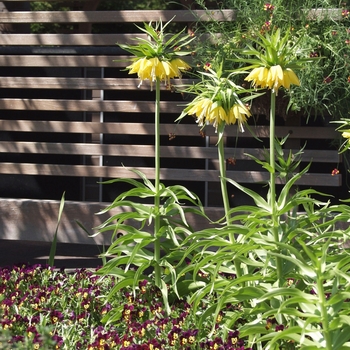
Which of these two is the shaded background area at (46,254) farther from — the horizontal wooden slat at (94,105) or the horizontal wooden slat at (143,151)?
the horizontal wooden slat at (94,105)

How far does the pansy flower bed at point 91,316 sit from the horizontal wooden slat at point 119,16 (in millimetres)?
1719

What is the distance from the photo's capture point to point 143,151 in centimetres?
486

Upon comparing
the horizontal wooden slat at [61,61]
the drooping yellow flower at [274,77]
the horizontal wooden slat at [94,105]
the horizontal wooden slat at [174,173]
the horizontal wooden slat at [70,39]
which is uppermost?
the horizontal wooden slat at [70,39]

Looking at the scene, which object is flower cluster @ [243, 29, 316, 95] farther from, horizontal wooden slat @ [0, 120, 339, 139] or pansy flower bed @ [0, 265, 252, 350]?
horizontal wooden slat @ [0, 120, 339, 139]

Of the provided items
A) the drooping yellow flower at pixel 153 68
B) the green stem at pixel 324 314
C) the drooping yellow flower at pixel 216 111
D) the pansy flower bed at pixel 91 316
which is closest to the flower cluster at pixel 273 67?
the drooping yellow flower at pixel 216 111

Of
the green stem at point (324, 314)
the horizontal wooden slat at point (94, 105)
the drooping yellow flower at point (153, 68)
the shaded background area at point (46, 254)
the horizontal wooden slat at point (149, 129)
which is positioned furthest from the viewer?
the shaded background area at point (46, 254)

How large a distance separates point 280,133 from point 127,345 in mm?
2280

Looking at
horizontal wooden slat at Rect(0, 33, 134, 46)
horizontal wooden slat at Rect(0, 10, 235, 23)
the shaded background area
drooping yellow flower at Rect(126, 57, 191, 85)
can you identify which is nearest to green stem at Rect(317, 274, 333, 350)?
drooping yellow flower at Rect(126, 57, 191, 85)

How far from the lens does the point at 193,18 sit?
4625 mm

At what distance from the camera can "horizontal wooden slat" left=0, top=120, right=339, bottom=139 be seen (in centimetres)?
459

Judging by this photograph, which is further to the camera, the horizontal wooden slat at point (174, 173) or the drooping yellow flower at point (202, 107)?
the horizontal wooden slat at point (174, 173)

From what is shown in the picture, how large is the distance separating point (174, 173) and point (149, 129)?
1.10 ft

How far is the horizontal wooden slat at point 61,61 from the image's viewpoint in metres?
4.89

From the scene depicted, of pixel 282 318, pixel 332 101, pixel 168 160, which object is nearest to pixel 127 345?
pixel 282 318
